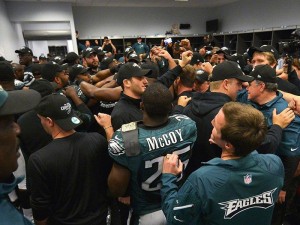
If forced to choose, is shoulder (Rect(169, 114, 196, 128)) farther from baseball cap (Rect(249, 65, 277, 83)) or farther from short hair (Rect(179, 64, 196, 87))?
short hair (Rect(179, 64, 196, 87))

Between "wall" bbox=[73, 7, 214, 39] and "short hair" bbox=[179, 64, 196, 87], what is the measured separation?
32.2 feet

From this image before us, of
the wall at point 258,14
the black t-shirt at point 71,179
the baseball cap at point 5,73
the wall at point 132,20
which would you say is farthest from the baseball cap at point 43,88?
the wall at point 132,20

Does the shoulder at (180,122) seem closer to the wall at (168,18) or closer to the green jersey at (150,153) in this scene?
the green jersey at (150,153)

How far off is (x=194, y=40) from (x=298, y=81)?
1029cm

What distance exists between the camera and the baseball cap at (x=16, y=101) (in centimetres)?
83

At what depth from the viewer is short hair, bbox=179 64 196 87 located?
251 cm

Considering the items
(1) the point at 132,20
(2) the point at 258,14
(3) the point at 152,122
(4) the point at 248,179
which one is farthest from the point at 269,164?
(1) the point at 132,20

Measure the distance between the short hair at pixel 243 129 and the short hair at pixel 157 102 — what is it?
0.41 metres

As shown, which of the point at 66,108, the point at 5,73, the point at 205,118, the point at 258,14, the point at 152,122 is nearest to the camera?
→ the point at 152,122

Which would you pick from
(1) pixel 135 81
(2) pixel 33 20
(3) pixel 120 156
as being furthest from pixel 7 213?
(2) pixel 33 20

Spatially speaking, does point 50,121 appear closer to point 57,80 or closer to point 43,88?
point 43,88

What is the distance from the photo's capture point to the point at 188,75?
8.27 feet

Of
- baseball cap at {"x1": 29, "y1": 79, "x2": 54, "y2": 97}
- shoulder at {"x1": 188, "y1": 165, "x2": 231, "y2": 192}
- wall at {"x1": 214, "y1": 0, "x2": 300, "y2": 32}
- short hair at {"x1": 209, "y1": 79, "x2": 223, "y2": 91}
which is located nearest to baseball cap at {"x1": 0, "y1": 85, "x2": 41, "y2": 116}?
shoulder at {"x1": 188, "y1": 165, "x2": 231, "y2": 192}

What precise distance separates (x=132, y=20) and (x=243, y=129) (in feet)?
39.0
